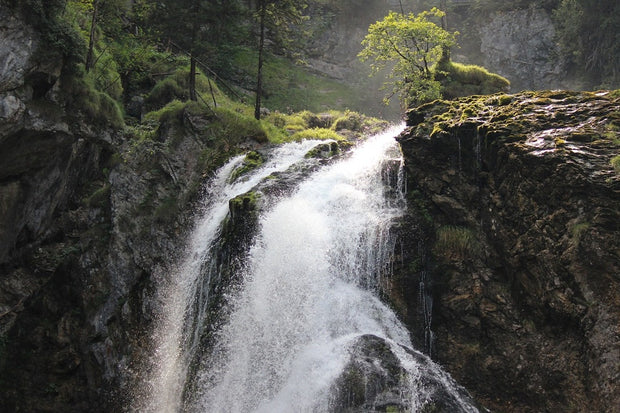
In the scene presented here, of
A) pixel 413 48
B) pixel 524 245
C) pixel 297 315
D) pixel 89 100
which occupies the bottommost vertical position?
pixel 297 315

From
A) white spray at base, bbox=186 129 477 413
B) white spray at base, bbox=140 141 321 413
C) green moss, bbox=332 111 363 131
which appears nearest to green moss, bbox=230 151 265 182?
white spray at base, bbox=140 141 321 413

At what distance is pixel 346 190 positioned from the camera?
12422mm

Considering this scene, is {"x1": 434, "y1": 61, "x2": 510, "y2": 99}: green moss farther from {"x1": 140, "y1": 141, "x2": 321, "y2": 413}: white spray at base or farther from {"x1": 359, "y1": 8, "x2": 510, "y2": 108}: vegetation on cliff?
{"x1": 140, "y1": 141, "x2": 321, "y2": 413}: white spray at base

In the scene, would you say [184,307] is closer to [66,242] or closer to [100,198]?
[66,242]

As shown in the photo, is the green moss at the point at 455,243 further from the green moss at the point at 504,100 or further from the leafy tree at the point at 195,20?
the leafy tree at the point at 195,20

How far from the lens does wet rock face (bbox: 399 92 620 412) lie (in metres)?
7.19

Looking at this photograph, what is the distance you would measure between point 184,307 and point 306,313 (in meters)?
3.73

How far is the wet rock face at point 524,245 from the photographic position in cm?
719

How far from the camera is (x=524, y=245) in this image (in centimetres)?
855

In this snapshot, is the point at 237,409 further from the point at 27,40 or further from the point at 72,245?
the point at 27,40

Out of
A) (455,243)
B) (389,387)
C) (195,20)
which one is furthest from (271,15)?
(389,387)

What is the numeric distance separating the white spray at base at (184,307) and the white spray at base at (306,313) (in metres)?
1.08

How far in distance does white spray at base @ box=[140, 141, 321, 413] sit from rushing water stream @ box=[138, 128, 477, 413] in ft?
0.12

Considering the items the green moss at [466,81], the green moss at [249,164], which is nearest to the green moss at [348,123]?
the green moss at [466,81]
